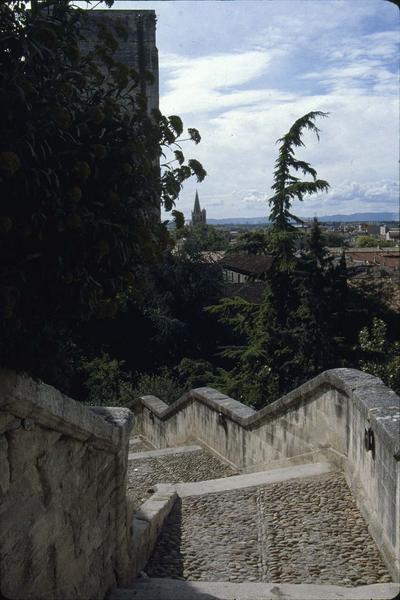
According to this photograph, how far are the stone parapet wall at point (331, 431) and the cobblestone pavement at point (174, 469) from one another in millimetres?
Answer: 214

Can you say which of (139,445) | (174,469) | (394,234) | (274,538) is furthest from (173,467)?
(394,234)

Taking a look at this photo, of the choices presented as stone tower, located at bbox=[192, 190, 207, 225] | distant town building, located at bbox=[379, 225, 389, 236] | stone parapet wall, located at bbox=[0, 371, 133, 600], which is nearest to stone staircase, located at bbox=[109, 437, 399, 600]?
stone parapet wall, located at bbox=[0, 371, 133, 600]

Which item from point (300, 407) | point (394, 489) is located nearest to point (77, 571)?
point (394, 489)

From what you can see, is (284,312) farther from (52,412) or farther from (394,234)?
(394,234)

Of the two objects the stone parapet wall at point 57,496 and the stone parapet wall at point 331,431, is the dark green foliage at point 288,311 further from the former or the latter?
the stone parapet wall at point 57,496

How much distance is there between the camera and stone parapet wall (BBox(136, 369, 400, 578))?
14.2ft

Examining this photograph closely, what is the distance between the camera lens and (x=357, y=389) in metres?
5.50

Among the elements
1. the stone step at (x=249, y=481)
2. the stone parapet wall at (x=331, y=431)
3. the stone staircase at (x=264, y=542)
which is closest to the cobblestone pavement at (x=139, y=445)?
the stone parapet wall at (x=331, y=431)

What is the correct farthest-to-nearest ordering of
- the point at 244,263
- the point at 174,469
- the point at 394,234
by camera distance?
the point at 244,263 < the point at 394,234 < the point at 174,469

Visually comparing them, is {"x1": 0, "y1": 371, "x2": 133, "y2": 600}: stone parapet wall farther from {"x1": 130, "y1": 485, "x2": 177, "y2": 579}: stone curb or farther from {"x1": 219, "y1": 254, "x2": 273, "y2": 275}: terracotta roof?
{"x1": 219, "y1": 254, "x2": 273, "y2": 275}: terracotta roof

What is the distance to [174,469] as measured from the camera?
858 cm

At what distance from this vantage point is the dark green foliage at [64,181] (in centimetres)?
239

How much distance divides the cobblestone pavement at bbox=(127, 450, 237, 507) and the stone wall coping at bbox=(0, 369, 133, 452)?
3.92 metres

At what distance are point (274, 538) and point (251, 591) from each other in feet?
3.44
